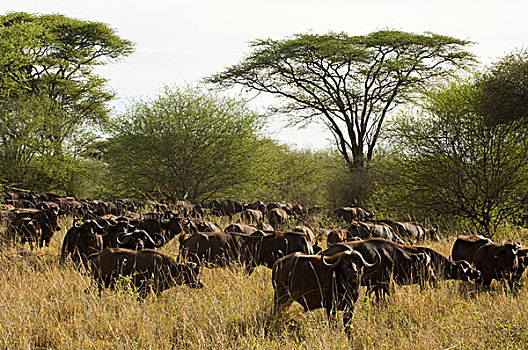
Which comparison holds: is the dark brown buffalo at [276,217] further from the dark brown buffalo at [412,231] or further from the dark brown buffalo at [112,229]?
the dark brown buffalo at [112,229]

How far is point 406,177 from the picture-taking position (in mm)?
13039

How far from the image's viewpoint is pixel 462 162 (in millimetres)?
12109

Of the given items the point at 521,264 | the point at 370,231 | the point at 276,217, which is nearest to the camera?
the point at 521,264

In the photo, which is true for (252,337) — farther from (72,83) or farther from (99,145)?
(72,83)

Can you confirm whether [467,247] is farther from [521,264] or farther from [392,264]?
[392,264]

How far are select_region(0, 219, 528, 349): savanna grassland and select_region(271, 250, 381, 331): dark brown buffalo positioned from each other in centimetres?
19

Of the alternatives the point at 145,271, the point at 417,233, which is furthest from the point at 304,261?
the point at 417,233

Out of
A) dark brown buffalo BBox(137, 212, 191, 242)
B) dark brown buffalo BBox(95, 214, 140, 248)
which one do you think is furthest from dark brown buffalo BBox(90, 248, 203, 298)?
dark brown buffalo BBox(137, 212, 191, 242)

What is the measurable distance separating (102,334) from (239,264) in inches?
90.7

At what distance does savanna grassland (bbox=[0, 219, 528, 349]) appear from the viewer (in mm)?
4211

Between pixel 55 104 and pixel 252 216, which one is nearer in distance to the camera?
pixel 252 216

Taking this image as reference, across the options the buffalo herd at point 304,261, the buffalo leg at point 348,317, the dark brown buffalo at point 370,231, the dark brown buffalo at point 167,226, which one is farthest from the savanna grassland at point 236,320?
the dark brown buffalo at point 167,226

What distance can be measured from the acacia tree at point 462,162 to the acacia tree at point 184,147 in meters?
8.03

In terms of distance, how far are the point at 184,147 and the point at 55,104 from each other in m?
12.7
